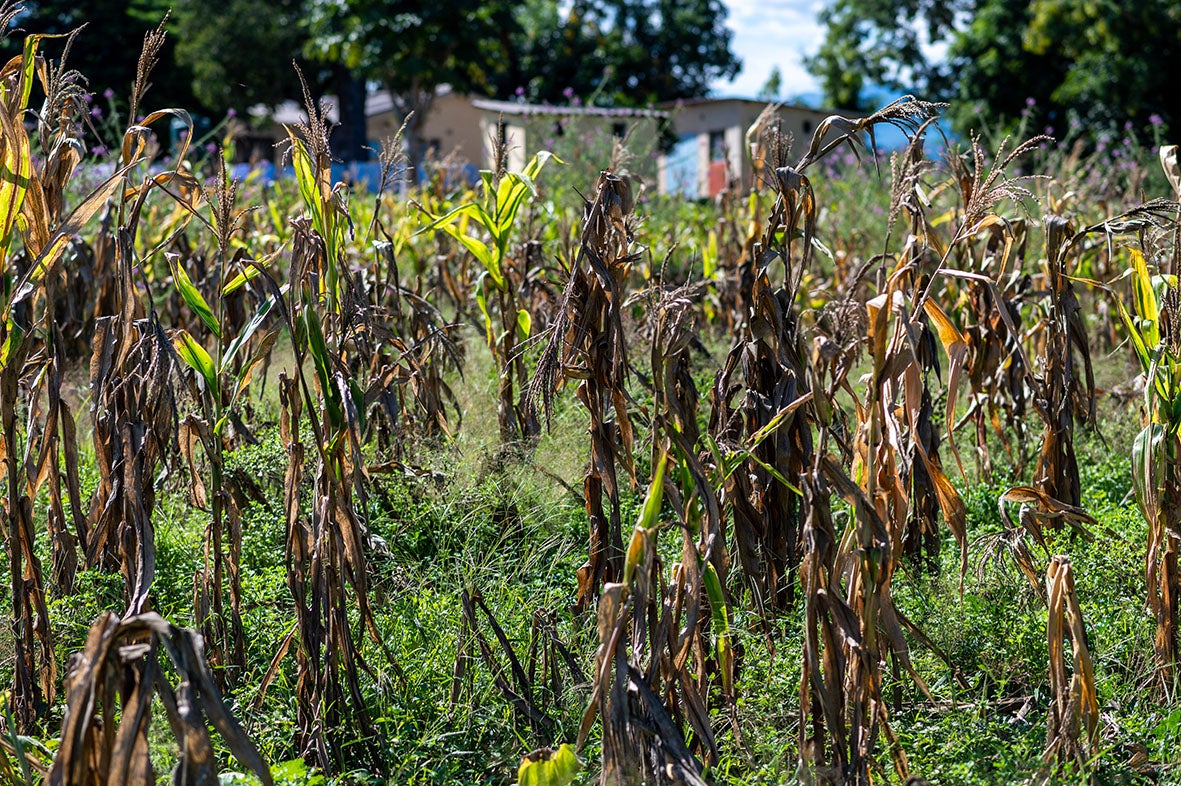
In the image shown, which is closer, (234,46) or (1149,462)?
(1149,462)

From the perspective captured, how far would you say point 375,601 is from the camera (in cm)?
282

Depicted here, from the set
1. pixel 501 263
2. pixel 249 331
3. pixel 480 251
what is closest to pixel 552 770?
pixel 249 331

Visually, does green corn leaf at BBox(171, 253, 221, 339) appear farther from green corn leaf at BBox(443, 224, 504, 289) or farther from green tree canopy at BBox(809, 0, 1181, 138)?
green tree canopy at BBox(809, 0, 1181, 138)

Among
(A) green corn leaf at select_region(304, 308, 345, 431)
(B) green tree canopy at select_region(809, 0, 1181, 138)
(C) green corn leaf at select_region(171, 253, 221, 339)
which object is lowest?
(A) green corn leaf at select_region(304, 308, 345, 431)

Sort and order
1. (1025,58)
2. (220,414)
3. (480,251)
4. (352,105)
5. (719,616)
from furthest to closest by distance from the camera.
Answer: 1. (352,105)
2. (1025,58)
3. (480,251)
4. (220,414)
5. (719,616)

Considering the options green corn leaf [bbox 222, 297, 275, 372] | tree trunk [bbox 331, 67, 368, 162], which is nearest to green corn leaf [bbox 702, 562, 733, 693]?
green corn leaf [bbox 222, 297, 275, 372]

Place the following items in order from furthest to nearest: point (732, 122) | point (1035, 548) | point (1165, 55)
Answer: point (732, 122) < point (1165, 55) < point (1035, 548)

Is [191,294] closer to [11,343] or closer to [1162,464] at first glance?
[11,343]

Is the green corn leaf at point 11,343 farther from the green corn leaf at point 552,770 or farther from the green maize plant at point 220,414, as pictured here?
the green corn leaf at point 552,770

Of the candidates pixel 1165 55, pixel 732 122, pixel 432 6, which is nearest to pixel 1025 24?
pixel 1165 55

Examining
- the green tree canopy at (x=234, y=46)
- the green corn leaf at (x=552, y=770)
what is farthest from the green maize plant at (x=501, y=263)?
the green tree canopy at (x=234, y=46)

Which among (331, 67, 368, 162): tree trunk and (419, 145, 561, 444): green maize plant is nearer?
(419, 145, 561, 444): green maize plant

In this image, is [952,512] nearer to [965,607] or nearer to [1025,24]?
[965,607]

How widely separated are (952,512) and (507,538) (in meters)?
1.49
